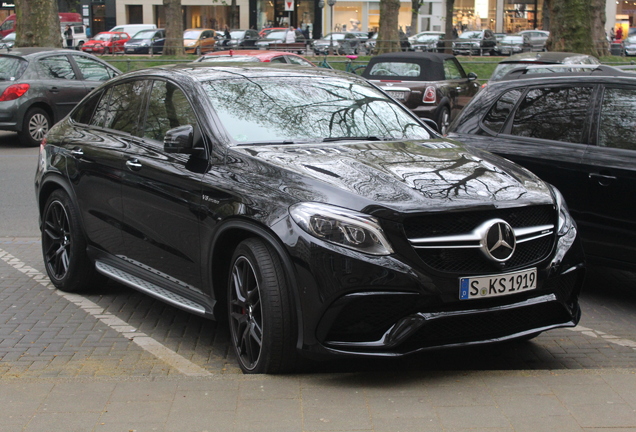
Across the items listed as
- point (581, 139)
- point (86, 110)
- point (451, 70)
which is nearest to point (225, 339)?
point (86, 110)

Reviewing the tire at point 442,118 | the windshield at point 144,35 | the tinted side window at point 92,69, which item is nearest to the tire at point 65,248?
the tinted side window at point 92,69

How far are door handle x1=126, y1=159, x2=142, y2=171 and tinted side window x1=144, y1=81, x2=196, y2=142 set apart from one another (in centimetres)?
20

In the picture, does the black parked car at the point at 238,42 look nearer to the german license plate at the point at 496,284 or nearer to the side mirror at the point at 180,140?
the side mirror at the point at 180,140

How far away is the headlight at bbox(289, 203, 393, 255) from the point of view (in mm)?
4133

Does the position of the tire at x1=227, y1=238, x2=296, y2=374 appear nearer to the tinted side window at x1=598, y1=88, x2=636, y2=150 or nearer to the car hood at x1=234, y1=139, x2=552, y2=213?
the car hood at x1=234, y1=139, x2=552, y2=213

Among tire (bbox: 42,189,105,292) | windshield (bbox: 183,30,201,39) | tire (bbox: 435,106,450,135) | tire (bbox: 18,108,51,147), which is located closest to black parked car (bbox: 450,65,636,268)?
tire (bbox: 42,189,105,292)

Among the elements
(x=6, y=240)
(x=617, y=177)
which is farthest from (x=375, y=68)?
(x=617, y=177)

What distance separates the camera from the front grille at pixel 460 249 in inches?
165

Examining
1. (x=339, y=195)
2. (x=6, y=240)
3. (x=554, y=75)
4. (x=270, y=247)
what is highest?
(x=554, y=75)

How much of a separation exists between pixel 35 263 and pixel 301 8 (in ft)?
209

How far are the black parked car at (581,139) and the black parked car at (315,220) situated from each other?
50.4 inches

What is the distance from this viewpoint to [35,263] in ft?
25.1

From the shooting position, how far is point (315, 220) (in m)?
4.21

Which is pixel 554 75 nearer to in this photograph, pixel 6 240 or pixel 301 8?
pixel 6 240
